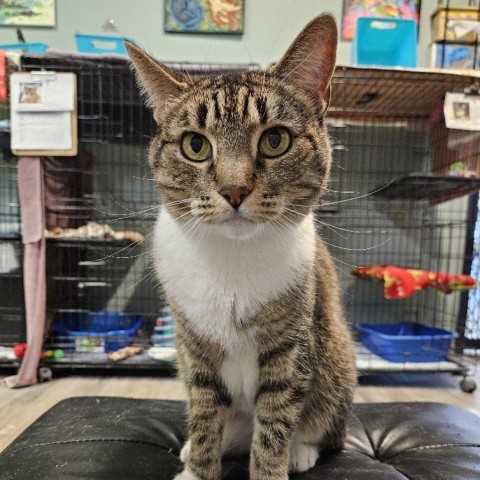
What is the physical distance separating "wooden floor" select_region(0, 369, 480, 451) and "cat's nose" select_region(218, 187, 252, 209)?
3.71ft

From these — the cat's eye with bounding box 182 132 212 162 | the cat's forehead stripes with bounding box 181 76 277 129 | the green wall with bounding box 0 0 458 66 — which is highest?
the green wall with bounding box 0 0 458 66

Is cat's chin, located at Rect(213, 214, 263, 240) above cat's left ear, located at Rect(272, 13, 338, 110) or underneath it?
underneath

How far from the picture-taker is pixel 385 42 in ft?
6.22

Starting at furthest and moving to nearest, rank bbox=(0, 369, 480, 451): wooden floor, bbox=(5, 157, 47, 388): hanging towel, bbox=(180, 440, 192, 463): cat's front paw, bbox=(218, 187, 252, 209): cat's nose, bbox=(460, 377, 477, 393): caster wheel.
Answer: bbox=(460, 377, 477, 393): caster wheel < bbox=(5, 157, 47, 388): hanging towel < bbox=(0, 369, 480, 451): wooden floor < bbox=(180, 440, 192, 463): cat's front paw < bbox=(218, 187, 252, 209): cat's nose

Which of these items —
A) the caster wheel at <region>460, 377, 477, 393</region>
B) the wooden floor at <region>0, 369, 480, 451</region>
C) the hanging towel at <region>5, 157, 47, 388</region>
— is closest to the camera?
the wooden floor at <region>0, 369, 480, 451</region>

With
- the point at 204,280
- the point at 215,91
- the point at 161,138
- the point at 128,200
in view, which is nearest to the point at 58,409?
the point at 204,280

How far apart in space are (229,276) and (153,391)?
1.20 meters

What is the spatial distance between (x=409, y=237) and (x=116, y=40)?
1788 millimetres

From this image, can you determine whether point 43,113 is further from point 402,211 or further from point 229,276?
point 402,211

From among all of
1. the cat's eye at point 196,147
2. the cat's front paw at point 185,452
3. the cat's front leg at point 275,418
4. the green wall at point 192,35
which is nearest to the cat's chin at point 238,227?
the cat's eye at point 196,147

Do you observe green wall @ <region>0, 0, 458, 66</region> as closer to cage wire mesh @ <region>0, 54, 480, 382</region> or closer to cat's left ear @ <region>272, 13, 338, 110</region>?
cage wire mesh @ <region>0, 54, 480, 382</region>

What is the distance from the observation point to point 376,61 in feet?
6.28

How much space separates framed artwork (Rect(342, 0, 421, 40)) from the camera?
2.21 meters

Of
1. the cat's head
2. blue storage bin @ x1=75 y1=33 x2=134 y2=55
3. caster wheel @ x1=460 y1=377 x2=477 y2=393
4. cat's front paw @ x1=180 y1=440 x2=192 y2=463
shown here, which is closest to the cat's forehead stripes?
the cat's head
